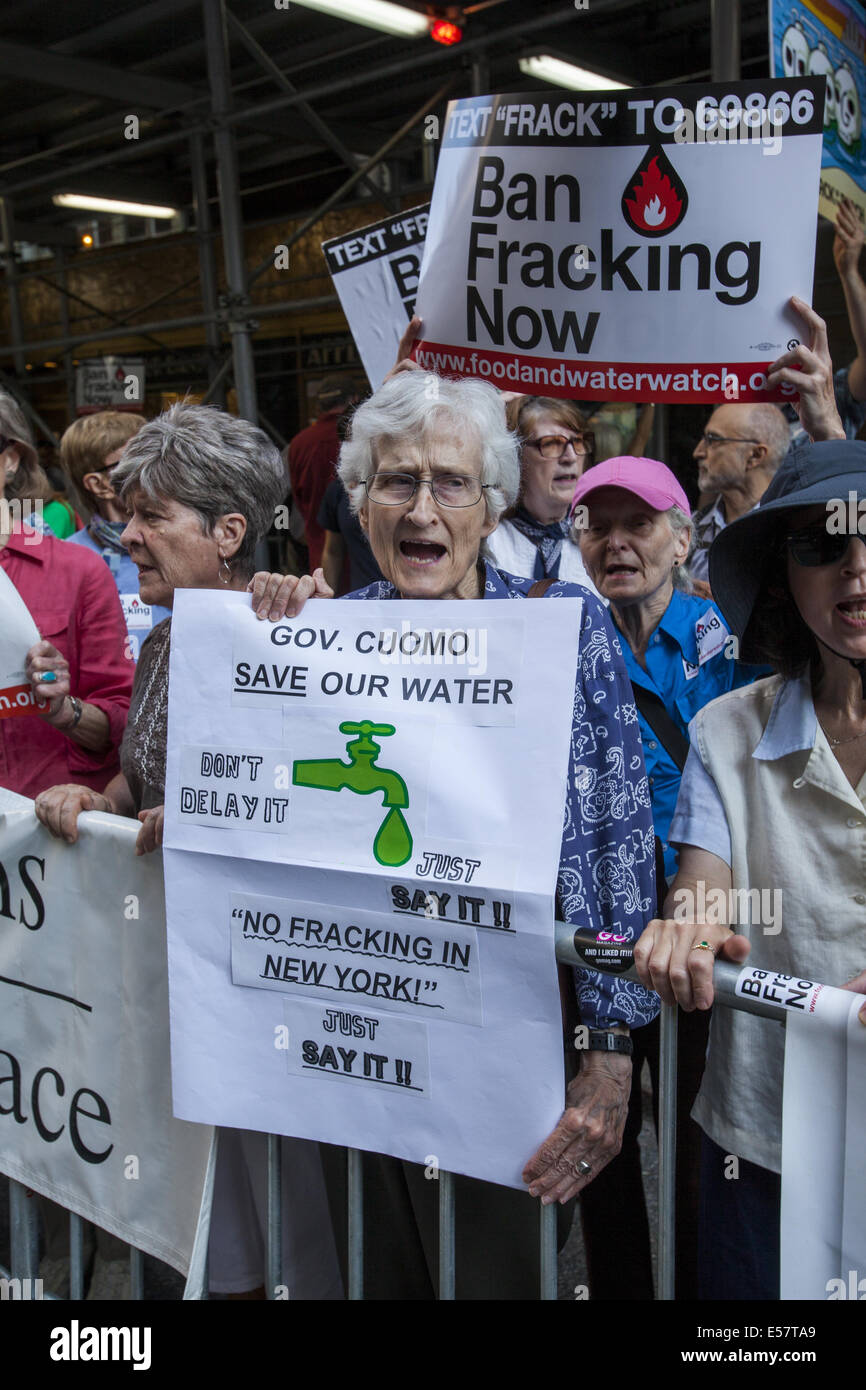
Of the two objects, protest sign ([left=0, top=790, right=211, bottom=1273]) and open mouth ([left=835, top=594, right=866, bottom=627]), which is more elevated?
open mouth ([left=835, top=594, right=866, bottom=627])

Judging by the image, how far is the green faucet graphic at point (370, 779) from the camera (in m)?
1.66

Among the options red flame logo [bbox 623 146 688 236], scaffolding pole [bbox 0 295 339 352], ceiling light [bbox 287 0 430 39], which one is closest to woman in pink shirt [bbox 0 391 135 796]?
red flame logo [bbox 623 146 688 236]

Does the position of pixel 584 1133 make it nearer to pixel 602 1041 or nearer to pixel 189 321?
pixel 602 1041

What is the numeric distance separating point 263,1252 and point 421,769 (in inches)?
43.0

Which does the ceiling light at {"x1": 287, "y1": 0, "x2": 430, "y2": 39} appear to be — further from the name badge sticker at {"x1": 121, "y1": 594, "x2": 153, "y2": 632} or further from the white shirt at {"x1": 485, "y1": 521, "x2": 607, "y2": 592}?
the white shirt at {"x1": 485, "y1": 521, "x2": 607, "y2": 592}

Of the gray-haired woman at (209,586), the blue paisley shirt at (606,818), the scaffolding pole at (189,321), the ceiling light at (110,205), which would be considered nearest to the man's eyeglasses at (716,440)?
the gray-haired woman at (209,586)

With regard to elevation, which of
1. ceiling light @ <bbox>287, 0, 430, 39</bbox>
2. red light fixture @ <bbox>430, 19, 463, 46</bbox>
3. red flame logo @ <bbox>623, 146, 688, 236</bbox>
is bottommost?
red flame logo @ <bbox>623, 146, 688, 236</bbox>

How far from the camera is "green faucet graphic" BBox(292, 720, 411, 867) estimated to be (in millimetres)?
1662

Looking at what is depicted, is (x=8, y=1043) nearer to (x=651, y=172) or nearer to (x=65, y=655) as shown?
(x=65, y=655)

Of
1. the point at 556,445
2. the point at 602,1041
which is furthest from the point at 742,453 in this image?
the point at 602,1041

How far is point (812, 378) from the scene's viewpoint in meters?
2.37

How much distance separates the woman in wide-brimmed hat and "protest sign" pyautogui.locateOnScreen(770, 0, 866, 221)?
2400 mm

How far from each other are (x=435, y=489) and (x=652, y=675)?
28.5 inches

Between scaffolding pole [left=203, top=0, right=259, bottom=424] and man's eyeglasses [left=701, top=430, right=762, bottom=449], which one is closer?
man's eyeglasses [left=701, top=430, right=762, bottom=449]
